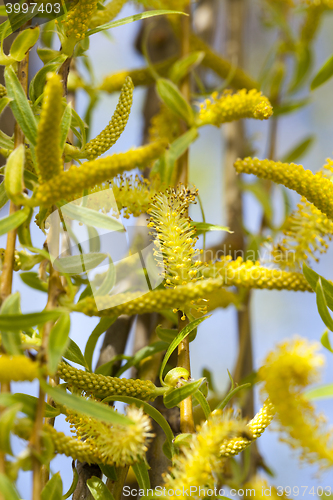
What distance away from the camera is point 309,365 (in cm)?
33

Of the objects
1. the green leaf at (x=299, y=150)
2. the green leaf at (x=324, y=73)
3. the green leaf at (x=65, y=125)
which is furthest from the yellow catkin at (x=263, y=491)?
the green leaf at (x=299, y=150)

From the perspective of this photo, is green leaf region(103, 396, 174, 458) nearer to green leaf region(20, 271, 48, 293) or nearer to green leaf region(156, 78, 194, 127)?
green leaf region(20, 271, 48, 293)

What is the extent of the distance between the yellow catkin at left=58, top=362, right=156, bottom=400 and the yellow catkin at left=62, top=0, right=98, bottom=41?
0.32m

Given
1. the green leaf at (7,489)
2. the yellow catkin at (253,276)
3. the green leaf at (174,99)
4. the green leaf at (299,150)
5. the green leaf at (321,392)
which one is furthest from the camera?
the green leaf at (299,150)

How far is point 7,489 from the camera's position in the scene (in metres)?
0.29

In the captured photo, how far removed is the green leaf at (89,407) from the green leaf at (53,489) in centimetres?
9

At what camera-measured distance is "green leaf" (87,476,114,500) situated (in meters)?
0.42

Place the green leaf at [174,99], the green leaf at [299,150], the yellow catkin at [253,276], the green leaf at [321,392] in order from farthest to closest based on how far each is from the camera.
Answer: the green leaf at [299,150] < the green leaf at [174,99] < the yellow catkin at [253,276] < the green leaf at [321,392]

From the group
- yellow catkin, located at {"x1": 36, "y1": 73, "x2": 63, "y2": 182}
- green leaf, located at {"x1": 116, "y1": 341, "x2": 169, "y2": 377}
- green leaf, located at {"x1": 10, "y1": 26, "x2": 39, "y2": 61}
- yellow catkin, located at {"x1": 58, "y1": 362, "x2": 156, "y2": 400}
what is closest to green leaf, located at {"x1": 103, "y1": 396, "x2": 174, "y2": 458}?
yellow catkin, located at {"x1": 58, "y1": 362, "x2": 156, "y2": 400}

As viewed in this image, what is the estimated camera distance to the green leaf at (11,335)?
1.09ft

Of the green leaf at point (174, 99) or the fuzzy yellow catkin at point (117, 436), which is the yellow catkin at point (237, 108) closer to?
the green leaf at point (174, 99)

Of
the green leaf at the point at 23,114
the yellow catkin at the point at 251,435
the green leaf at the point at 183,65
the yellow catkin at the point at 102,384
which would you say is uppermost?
the green leaf at the point at 183,65

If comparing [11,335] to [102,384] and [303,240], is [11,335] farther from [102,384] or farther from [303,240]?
[303,240]

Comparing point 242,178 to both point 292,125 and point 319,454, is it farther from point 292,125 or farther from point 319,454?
point 319,454
